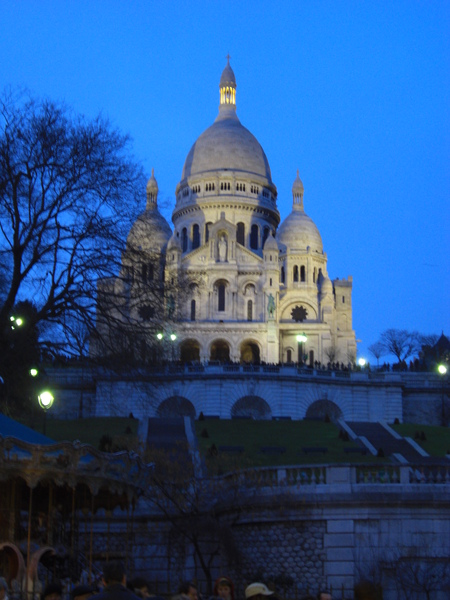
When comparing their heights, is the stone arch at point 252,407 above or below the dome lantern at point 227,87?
below

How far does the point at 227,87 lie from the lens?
392ft

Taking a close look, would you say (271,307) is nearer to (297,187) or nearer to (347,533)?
(297,187)

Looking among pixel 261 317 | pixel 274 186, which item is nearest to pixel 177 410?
pixel 261 317

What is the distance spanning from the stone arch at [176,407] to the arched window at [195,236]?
38.5 metres

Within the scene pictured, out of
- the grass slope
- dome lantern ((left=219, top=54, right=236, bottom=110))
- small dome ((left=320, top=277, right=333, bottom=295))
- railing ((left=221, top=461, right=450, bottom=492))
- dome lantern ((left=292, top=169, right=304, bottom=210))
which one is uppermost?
dome lantern ((left=219, top=54, right=236, bottom=110))

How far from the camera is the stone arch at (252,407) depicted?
66719mm

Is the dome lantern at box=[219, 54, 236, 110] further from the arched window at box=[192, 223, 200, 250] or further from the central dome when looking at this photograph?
the arched window at box=[192, 223, 200, 250]

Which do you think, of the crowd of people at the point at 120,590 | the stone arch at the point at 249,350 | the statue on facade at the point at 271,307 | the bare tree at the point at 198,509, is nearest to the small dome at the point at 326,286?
the statue on facade at the point at 271,307

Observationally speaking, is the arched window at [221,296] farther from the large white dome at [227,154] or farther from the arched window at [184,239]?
the large white dome at [227,154]

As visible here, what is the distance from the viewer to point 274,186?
110m

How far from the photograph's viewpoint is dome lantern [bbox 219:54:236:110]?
389 ft

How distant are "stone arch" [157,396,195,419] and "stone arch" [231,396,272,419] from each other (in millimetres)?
2607

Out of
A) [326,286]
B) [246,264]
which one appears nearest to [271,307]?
[246,264]

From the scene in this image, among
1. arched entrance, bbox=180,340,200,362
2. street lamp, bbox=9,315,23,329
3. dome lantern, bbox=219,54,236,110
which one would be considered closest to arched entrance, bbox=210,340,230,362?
arched entrance, bbox=180,340,200,362
